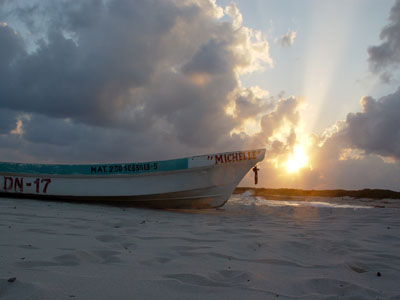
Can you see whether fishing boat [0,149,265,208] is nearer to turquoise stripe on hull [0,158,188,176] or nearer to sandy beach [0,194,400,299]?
turquoise stripe on hull [0,158,188,176]

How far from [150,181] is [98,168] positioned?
5.32 ft

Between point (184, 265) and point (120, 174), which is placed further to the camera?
point (120, 174)

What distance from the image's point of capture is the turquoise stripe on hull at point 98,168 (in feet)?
26.1

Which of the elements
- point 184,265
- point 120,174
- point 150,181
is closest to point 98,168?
point 120,174

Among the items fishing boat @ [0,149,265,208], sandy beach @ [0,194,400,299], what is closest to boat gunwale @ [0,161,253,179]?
fishing boat @ [0,149,265,208]

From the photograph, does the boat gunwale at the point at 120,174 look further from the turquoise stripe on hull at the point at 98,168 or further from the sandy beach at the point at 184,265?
the sandy beach at the point at 184,265

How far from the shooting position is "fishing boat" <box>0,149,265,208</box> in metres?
7.96

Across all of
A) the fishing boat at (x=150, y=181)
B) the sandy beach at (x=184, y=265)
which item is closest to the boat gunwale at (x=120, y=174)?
the fishing boat at (x=150, y=181)

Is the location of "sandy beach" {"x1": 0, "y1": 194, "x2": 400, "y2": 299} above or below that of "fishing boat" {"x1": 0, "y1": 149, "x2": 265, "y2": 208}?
below

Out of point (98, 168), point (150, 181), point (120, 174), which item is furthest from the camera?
point (98, 168)

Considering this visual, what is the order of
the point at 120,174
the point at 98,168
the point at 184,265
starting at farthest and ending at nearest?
the point at 98,168 → the point at 120,174 → the point at 184,265

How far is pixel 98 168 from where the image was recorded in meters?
8.34

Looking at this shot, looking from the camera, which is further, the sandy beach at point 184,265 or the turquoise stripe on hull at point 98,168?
the turquoise stripe on hull at point 98,168

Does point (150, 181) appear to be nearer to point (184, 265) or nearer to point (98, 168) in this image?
point (98, 168)
